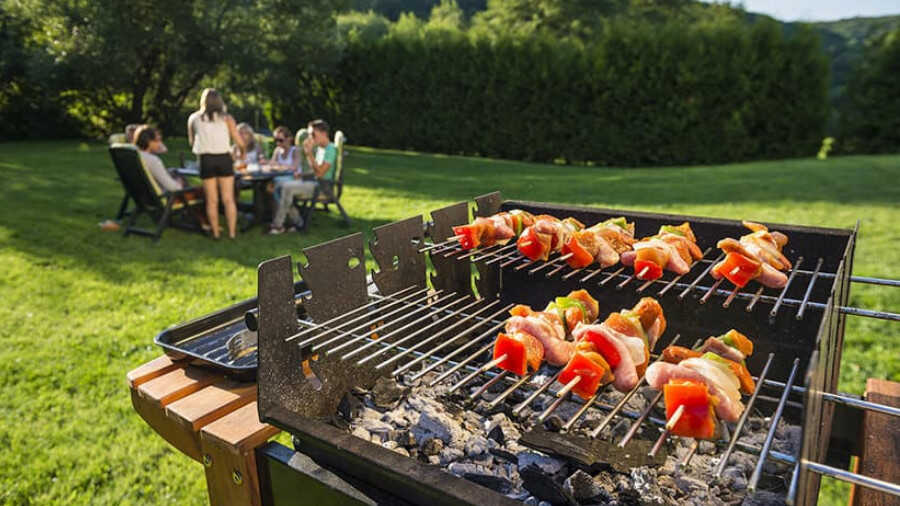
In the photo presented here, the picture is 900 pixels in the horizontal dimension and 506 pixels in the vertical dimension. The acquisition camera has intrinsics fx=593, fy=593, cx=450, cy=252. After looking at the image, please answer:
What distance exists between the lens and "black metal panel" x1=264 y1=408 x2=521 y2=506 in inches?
45.0

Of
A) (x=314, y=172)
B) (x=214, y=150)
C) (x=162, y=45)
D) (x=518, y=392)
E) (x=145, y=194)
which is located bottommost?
(x=518, y=392)

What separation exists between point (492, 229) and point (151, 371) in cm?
140

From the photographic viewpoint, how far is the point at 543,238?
237 centimetres

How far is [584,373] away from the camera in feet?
5.00

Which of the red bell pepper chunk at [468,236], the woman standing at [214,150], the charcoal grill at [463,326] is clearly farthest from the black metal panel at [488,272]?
the woman standing at [214,150]

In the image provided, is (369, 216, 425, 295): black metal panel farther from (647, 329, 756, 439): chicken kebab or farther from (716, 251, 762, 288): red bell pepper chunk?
(716, 251, 762, 288): red bell pepper chunk

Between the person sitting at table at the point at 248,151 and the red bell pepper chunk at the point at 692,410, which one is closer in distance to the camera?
the red bell pepper chunk at the point at 692,410

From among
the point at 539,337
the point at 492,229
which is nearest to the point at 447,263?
the point at 492,229

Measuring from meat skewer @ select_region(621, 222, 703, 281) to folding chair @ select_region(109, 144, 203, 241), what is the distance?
620cm

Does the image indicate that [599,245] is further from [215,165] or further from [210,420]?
[215,165]

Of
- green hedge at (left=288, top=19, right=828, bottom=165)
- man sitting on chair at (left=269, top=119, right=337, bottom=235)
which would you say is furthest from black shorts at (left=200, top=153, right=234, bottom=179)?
green hedge at (left=288, top=19, right=828, bottom=165)

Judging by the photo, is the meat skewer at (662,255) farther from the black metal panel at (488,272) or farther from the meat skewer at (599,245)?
the black metal panel at (488,272)

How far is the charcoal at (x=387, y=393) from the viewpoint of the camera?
6.94ft

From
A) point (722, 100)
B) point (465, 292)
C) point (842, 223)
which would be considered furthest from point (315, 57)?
point (465, 292)
